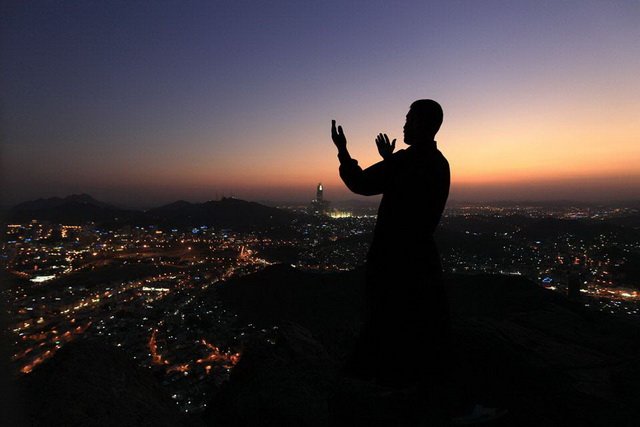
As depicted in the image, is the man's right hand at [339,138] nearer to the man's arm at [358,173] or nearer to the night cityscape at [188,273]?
the man's arm at [358,173]

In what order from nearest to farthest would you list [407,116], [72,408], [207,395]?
[72,408] → [407,116] → [207,395]

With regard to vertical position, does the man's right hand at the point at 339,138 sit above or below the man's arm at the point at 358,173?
above

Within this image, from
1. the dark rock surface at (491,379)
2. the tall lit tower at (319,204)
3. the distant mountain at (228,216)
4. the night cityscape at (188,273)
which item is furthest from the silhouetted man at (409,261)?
the tall lit tower at (319,204)

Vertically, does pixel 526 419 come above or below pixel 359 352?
below

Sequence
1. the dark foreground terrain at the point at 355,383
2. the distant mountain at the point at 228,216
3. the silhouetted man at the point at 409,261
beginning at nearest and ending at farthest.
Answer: the silhouetted man at the point at 409,261, the dark foreground terrain at the point at 355,383, the distant mountain at the point at 228,216

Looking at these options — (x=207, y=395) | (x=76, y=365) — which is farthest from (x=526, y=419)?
(x=207, y=395)

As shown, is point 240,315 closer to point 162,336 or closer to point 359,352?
point 162,336

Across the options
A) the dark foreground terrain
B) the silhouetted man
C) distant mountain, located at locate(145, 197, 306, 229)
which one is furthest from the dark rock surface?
distant mountain, located at locate(145, 197, 306, 229)

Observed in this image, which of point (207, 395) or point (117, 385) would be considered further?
point (207, 395)

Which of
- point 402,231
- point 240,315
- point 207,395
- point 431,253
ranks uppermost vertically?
point 402,231
